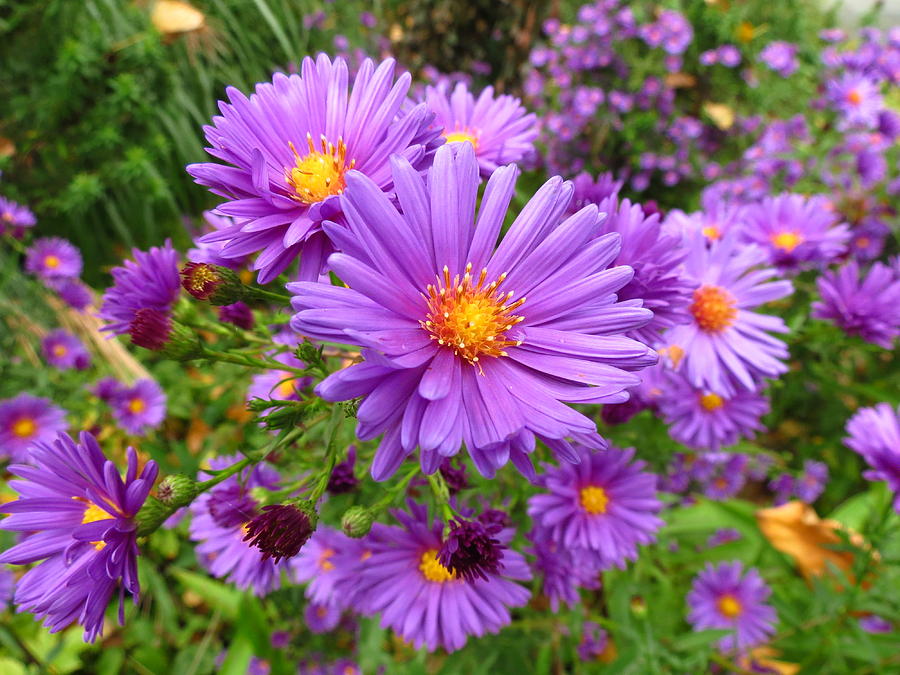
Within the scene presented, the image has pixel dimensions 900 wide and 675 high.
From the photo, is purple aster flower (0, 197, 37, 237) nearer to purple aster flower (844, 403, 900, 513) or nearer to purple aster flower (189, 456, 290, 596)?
purple aster flower (189, 456, 290, 596)

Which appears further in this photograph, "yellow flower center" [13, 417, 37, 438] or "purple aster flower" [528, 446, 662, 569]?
"yellow flower center" [13, 417, 37, 438]

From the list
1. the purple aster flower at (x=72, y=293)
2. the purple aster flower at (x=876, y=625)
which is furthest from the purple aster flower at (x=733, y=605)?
the purple aster flower at (x=72, y=293)

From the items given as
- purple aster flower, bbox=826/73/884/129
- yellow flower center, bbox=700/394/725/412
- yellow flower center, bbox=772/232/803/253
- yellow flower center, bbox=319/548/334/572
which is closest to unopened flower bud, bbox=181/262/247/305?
yellow flower center, bbox=319/548/334/572

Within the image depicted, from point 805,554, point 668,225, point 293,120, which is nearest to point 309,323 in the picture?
point 293,120

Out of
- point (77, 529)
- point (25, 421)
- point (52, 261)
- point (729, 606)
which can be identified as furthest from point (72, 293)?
point (729, 606)

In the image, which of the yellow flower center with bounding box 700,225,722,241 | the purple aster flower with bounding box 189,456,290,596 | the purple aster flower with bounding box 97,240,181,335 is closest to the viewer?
the purple aster flower with bounding box 97,240,181,335

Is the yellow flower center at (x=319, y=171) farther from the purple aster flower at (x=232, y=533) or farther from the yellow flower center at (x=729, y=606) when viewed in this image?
the yellow flower center at (x=729, y=606)

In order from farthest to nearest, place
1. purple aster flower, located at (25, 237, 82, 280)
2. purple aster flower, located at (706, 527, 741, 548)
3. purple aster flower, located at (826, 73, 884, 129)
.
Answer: purple aster flower, located at (826, 73, 884, 129)
purple aster flower, located at (25, 237, 82, 280)
purple aster flower, located at (706, 527, 741, 548)
